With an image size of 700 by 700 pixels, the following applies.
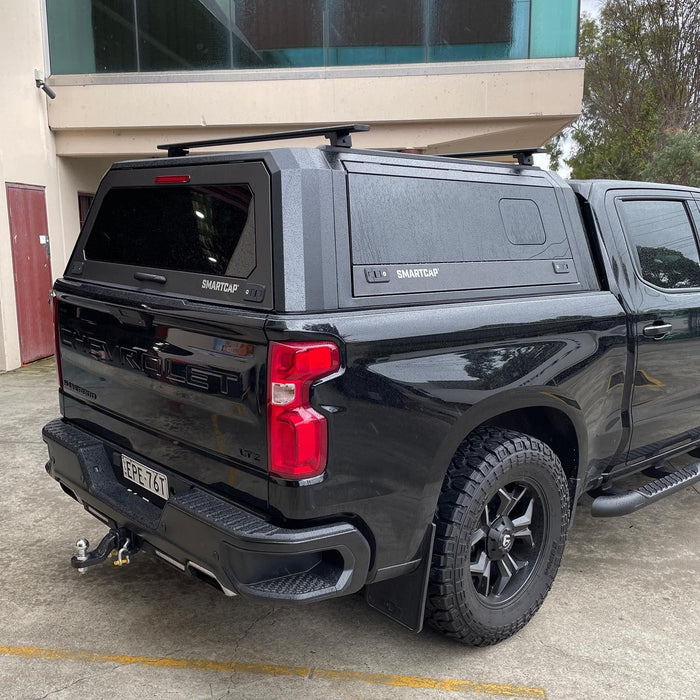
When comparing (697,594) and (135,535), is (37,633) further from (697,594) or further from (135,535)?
(697,594)

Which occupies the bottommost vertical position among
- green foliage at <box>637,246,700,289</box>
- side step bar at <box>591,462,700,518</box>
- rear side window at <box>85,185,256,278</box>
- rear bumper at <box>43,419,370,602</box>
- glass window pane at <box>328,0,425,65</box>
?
side step bar at <box>591,462,700,518</box>

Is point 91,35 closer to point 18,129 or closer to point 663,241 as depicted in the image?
point 18,129

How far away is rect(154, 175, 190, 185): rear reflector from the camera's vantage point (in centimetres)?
286

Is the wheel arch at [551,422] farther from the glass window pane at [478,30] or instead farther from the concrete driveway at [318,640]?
the glass window pane at [478,30]

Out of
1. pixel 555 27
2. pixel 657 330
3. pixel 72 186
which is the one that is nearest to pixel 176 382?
pixel 657 330

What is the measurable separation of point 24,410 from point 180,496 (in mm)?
5023

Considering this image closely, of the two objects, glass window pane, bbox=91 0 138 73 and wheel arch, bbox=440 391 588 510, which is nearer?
wheel arch, bbox=440 391 588 510

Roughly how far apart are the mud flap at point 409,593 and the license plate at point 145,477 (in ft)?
3.06

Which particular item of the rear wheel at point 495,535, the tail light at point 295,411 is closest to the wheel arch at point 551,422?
the rear wheel at point 495,535

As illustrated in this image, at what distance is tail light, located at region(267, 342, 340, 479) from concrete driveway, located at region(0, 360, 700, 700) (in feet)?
3.51

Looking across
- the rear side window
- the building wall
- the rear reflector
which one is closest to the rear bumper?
the rear side window

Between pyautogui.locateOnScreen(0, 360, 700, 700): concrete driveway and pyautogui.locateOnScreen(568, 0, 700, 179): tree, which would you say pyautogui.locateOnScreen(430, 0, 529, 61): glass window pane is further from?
pyautogui.locateOnScreen(568, 0, 700, 179): tree

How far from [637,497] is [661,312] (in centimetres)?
95

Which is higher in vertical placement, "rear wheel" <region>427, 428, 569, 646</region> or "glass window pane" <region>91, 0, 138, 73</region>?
"glass window pane" <region>91, 0, 138, 73</region>
